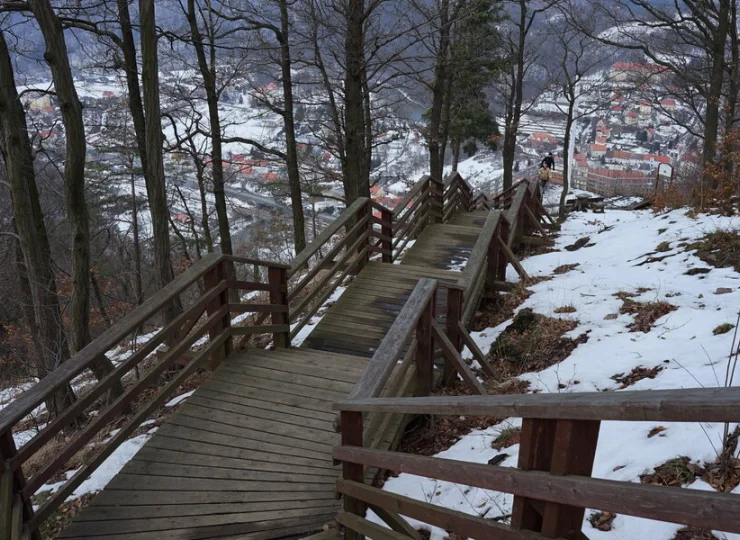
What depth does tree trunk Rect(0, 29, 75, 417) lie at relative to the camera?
7.58 meters

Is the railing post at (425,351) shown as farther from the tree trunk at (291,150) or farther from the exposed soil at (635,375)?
the tree trunk at (291,150)

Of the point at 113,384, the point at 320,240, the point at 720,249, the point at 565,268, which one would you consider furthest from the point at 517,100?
the point at 113,384

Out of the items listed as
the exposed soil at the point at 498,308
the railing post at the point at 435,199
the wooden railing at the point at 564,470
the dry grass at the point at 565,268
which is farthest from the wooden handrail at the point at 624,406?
the railing post at the point at 435,199

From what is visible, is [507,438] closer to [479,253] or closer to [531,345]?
[531,345]

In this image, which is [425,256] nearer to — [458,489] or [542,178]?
[458,489]

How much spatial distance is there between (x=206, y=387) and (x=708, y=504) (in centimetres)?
446

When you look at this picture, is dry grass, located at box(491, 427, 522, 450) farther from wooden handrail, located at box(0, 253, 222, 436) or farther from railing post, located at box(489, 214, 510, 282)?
railing post, located at box(489, 214, 510, 282)

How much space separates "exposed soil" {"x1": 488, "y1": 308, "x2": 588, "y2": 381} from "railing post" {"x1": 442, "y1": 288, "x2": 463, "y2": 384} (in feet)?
1.66

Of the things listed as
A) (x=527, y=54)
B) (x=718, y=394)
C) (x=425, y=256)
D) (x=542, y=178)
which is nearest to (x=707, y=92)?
(x=542, y=178)

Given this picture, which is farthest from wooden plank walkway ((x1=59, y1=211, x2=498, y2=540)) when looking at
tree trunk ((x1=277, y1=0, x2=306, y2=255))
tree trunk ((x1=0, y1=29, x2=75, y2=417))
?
tree trunk ((x1=277, y1=0, x2=306, y2=255))

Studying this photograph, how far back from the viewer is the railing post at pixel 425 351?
4.75 meters

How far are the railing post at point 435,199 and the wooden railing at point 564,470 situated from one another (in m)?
9.91

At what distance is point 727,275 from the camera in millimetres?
6062

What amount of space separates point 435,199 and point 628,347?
838 cm
